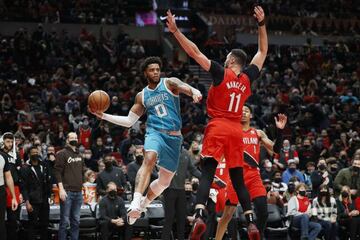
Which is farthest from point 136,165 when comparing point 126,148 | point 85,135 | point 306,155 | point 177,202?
point 306,155

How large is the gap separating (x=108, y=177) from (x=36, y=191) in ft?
5.20

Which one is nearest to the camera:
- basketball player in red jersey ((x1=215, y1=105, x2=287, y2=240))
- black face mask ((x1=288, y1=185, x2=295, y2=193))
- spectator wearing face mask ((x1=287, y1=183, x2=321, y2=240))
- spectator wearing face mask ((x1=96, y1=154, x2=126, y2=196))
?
basketball player in red jersey ((x1=215, y1=105, x2=287, y2=240))

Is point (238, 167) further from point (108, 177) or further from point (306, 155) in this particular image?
point (306, 155)

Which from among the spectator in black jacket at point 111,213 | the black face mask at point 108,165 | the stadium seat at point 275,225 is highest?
the black face mask at point 108,165

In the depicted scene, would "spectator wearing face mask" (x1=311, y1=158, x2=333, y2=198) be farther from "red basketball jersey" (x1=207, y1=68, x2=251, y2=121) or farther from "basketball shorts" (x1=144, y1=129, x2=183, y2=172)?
"red basketball jersey" (x1=207, y1=68, x2=251, y2=121)

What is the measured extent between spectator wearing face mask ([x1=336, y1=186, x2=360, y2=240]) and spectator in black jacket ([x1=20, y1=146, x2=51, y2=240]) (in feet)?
21.8

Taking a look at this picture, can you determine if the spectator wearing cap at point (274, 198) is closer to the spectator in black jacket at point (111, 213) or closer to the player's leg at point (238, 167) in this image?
the spectator in black jacket at point (111, 213)

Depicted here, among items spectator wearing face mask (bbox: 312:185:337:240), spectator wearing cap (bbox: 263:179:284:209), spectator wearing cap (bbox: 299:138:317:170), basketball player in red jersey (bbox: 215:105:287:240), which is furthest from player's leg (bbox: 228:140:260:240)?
spectator wearing cap (bbox: 299:138:317:170)

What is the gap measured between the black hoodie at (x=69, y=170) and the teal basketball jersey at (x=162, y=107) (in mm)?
4724

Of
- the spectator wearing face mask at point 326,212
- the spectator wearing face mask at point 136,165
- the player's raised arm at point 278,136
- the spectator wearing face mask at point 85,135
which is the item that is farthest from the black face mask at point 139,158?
the player's raised arm at point 278,136

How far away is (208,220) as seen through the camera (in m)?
12.3

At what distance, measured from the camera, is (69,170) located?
13578 mm

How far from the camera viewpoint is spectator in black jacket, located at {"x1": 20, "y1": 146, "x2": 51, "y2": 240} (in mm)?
13914

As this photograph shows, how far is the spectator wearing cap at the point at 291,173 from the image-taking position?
17.1 m
